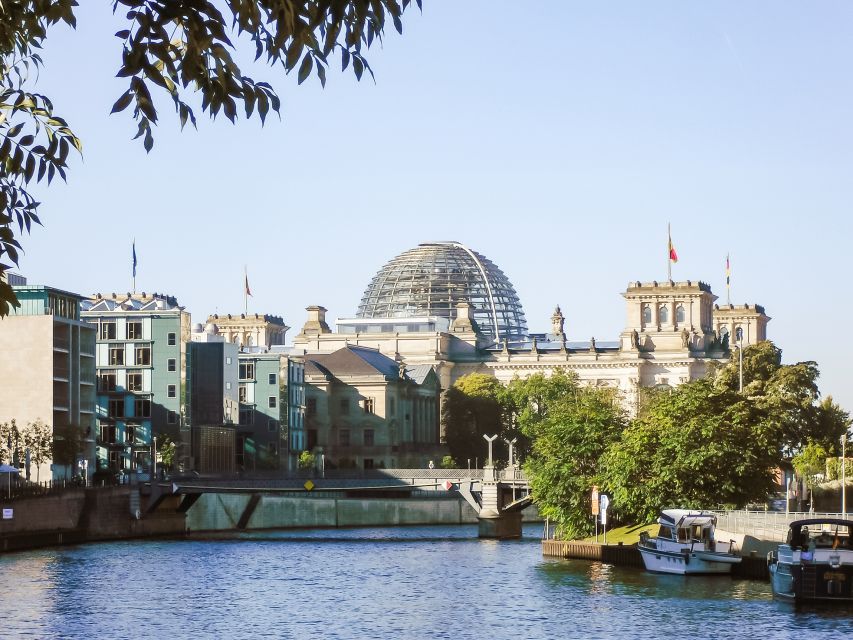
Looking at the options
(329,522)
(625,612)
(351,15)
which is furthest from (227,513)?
(351,15)

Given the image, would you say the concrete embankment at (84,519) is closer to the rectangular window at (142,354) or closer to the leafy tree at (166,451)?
the leafy tree at (166,451)

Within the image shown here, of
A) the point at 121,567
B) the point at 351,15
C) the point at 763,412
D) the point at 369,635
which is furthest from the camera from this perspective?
the point at 763,412

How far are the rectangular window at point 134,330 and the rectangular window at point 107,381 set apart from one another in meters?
4.12

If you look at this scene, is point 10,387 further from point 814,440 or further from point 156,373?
point 814,440

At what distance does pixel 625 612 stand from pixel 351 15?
5825 cm

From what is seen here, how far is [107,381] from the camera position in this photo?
175000 mm

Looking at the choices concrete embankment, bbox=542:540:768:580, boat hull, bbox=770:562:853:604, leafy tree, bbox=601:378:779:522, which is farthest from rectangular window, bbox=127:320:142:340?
boat hull, bbox=770:562:853:604

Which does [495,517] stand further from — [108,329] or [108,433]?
[108,329]

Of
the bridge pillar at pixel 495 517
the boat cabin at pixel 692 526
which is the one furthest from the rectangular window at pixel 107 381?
the boat cabin at pixel 692 526

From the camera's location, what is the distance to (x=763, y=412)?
4232 inches

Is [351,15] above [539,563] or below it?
above

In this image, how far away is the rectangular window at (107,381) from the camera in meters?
174

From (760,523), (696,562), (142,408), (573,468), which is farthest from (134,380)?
(760,523)

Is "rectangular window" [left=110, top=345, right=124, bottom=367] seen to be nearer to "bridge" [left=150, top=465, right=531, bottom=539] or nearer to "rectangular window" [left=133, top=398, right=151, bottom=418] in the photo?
"rectangular window" [left=133, top=398, right=151, bottom=418]
